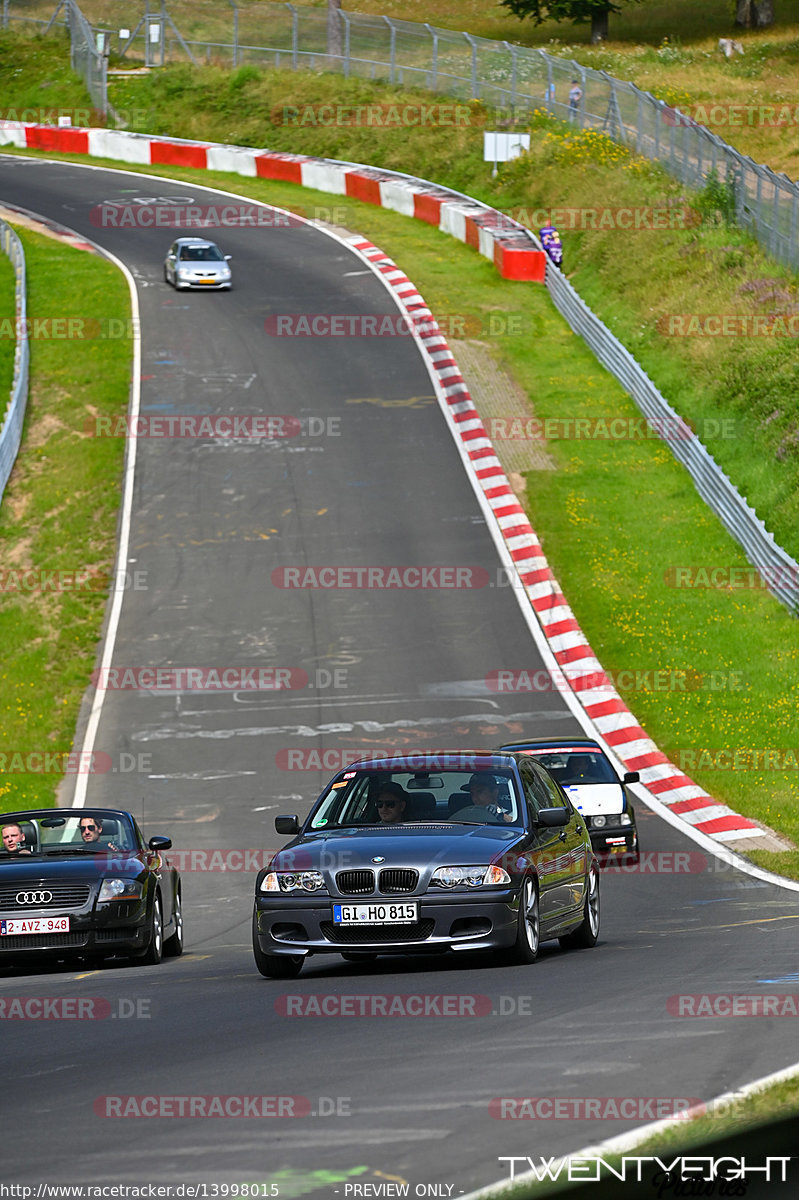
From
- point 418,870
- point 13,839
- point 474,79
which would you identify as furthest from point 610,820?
point 474,79

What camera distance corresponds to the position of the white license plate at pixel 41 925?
12.7 m

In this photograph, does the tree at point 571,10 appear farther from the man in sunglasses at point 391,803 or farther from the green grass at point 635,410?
the man in sunglasses at point 391,803

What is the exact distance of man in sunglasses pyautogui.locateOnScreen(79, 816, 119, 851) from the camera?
45.6 ft

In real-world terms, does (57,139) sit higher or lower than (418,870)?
lower

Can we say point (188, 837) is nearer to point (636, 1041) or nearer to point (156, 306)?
point (636, 1041)

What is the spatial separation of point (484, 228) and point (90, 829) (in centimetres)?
3683

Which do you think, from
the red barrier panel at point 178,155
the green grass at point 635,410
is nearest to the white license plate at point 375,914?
the green grass at point 635,410

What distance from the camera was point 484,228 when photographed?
48.3 metres

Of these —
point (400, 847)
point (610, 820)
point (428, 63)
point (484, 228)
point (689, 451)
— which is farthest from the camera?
point (428, 63)

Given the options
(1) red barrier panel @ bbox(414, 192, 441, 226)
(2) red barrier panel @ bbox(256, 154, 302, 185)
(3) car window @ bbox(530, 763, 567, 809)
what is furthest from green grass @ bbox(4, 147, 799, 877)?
(2) red barrier panel @ bbox(256, 154, 302, 185)

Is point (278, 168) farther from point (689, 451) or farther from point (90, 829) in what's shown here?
point (90, 829)

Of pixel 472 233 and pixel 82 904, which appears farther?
pixel 472 233

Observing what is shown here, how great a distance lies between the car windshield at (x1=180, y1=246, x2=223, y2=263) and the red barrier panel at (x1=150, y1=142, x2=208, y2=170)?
1809 centimetres

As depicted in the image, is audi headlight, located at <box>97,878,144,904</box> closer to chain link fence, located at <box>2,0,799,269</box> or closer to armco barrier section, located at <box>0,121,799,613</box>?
armco barrier section, located at <box>0,121,799,613</box>
